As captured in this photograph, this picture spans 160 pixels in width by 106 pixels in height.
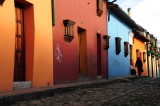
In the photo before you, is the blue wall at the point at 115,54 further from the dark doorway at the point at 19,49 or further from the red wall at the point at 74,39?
the dark doorway at the point at 19,49

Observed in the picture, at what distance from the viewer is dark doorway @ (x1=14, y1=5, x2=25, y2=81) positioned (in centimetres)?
841

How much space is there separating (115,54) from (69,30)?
8287 millimetres

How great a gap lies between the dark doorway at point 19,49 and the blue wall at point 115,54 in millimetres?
9193

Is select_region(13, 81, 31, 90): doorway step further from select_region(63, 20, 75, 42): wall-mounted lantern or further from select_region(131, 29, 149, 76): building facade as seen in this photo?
select_region(131, 29, 149, 76): building facade

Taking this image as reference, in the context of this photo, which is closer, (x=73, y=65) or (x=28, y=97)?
(x=28, y=97)

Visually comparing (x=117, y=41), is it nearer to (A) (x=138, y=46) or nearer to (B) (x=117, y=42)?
(B) (x=117, y=42)

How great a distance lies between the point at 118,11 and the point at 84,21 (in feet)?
19.4

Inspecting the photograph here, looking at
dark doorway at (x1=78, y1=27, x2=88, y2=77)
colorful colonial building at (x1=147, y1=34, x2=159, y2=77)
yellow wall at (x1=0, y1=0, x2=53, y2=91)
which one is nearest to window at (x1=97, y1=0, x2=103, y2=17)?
dark doorway at (x1=78, y1=27, x2=88, y2=77)

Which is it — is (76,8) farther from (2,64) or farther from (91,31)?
(2,64)

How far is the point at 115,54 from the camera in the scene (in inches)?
754

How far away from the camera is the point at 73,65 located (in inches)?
468

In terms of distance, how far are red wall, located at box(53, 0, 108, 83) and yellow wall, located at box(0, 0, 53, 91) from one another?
612 mm

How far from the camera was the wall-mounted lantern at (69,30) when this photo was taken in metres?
11.0

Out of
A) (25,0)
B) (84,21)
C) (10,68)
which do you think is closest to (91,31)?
(84,21)
